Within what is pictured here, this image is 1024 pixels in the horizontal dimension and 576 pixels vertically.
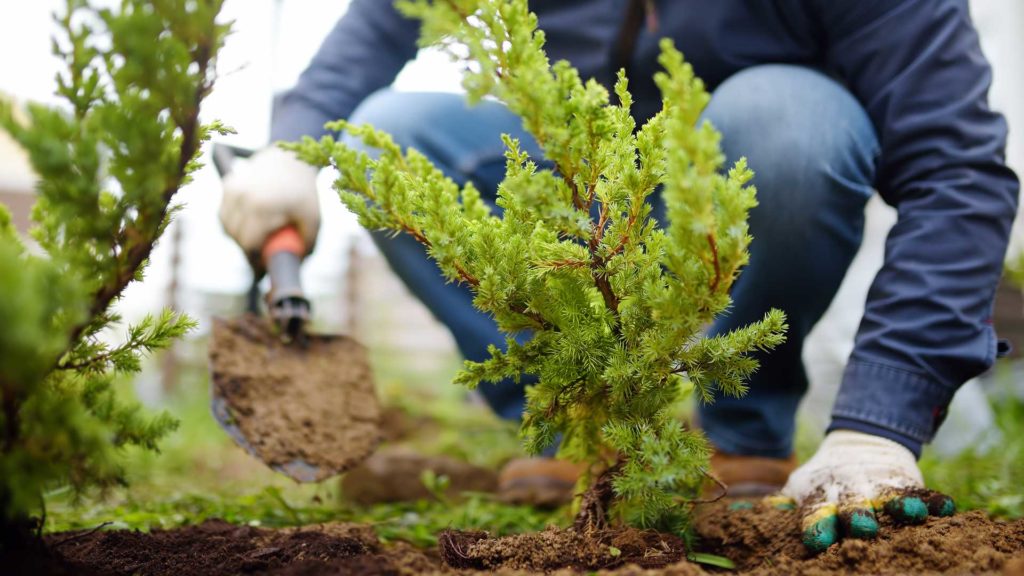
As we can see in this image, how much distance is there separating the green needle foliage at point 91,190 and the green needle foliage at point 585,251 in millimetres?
301

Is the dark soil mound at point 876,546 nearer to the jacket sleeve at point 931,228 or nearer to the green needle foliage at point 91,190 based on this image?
the jacket sleeve at point 931,228

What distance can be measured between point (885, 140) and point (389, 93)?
1.47 m

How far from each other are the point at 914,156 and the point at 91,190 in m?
1.71

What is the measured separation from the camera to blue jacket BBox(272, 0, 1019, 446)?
160 cm

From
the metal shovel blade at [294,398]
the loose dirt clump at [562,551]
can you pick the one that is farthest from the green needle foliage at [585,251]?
the metal shovel blade at [294,398]

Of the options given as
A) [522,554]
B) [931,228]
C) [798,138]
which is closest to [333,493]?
[522,554]

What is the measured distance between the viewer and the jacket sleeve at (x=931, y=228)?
5.24ft

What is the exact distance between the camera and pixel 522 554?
116 cm

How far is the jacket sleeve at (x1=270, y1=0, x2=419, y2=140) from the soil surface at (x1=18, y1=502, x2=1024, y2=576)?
127cm

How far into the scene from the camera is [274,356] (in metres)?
2.18

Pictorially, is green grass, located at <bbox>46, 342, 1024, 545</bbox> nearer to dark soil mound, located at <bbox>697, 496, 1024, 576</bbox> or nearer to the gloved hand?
dark soil mound, located at <bbox>697, 496, 1024, 576</bbox>

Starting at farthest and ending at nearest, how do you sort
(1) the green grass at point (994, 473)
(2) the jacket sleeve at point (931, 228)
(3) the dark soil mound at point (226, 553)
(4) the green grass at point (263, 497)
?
(1) the green grass at point (994, 473), (4) the green grass at point (263, 497), (2) the jacket sleeve at point (931, 228), (3) the dark soil mound at point (226, 553)

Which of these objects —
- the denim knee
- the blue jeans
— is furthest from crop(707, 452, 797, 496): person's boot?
the denim knee

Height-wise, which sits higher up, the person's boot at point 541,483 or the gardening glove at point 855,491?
the gardening glove at point 855,491
